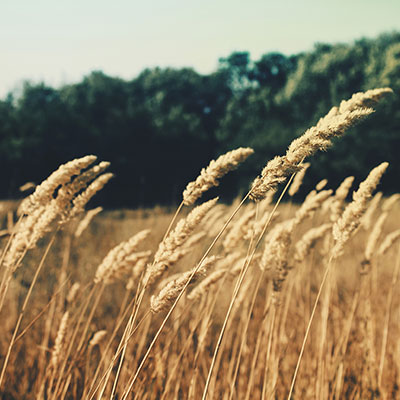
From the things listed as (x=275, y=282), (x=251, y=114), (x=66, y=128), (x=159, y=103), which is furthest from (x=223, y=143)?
(x=275, y=282)

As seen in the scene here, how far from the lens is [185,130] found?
A: 905 inches

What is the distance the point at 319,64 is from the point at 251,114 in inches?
193

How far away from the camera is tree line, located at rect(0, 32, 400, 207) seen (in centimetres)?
1827

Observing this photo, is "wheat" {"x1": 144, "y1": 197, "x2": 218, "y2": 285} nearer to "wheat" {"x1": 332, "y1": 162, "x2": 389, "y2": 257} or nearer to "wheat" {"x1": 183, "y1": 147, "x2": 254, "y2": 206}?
"wheat" {"x1": 183, "y1": 147, "x2": 254, "y2": 206}

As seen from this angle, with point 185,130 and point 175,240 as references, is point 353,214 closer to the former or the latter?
point 175,240

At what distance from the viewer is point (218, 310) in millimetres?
4371

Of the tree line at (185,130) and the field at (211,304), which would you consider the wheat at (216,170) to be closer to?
the field at (211,304)

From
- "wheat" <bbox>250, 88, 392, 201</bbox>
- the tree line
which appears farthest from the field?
the tree line

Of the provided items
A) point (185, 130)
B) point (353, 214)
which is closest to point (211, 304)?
point (353, 214)

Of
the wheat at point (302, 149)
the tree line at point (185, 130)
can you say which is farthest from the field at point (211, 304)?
the tree line at point (185, 130)

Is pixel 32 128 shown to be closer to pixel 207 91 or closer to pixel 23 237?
pixel 207 91

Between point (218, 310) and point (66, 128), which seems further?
point (66, 128)

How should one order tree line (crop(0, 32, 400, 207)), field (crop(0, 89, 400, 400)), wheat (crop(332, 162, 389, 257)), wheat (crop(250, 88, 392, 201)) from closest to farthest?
1. wheat (crop(250, 88, 392, 201))
2. field (crop(0, 89, 400, 400))
3. wheat (crop(332, 162, 389, 257))
4. tree line (crop(0, 32, 400, 207))

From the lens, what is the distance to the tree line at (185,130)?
18.3 meters
